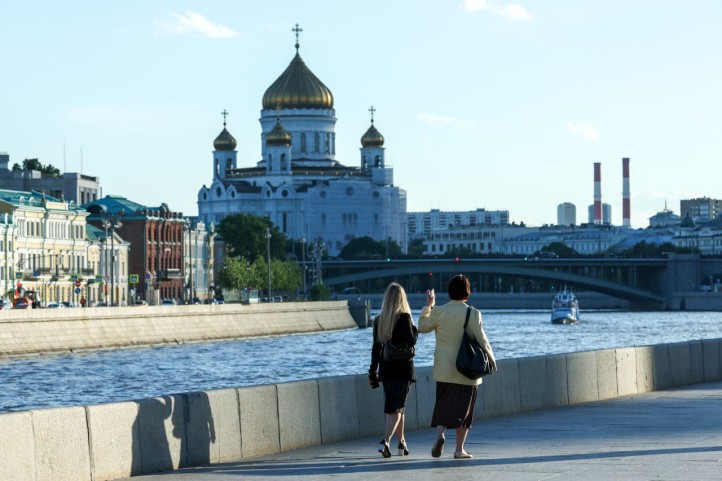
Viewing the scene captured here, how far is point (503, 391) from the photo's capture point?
18.1 meters

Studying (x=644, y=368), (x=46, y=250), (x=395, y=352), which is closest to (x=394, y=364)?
(x=395, y=352)

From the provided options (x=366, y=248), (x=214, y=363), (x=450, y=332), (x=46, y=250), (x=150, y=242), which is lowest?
(x=214, y=363)

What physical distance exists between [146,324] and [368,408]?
47034mm

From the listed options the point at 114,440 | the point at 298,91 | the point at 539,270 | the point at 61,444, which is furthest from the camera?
the point at 298,91

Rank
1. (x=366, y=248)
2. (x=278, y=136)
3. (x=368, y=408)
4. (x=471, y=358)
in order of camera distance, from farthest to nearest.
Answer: (x=278, y=136)
(x=366, y=248)
(x=368, y=408)
(x=471, y=358)

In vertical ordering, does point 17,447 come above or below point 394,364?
below

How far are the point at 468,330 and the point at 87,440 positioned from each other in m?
2.98

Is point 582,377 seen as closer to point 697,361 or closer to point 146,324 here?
point 697,361

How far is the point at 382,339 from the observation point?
1396 cm

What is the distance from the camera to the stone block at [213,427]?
1388 centimetres

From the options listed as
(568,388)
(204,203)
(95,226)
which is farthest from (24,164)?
(568,388)

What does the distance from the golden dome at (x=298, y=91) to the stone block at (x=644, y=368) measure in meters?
165

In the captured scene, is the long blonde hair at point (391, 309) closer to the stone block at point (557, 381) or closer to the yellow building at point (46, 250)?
the stone block at point (557, 381)

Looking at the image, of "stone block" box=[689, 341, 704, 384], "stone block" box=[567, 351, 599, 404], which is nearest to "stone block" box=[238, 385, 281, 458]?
"stone block" box=[567, 351, 599, 404]
